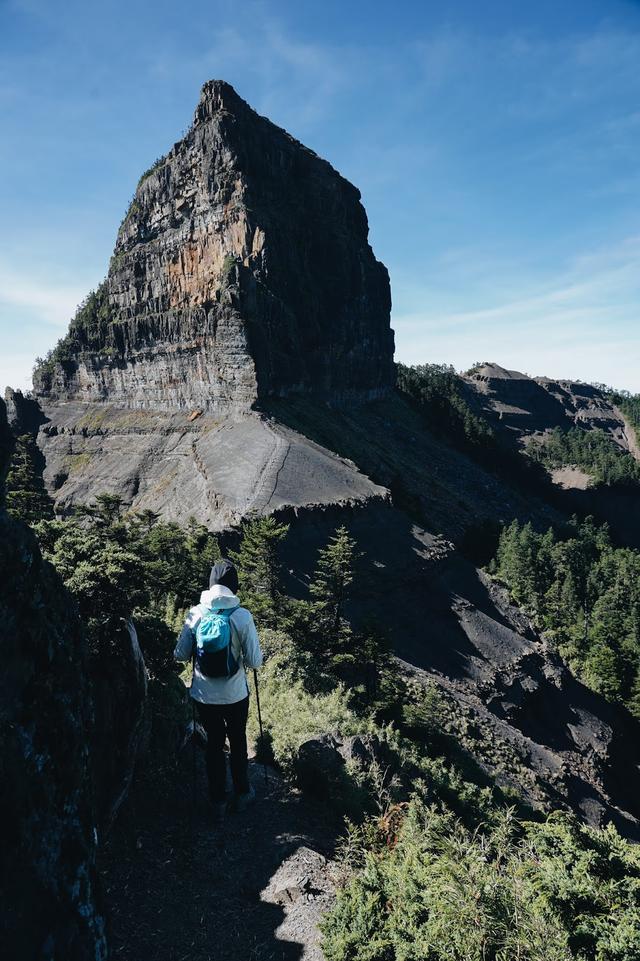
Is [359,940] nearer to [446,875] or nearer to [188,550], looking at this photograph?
[446,875]

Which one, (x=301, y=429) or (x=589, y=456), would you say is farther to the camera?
(x=589, y=456)

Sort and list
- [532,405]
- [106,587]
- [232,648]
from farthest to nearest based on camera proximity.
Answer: [532,405], [106,587], [232,648]

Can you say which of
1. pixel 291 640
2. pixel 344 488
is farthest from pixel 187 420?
pixel 291 640

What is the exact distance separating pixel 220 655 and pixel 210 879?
3.53 m

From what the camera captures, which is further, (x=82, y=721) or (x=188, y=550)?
(x=188, y=550)

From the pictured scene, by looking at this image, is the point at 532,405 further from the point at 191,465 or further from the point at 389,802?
the point at 389,802

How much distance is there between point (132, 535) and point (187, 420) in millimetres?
36528

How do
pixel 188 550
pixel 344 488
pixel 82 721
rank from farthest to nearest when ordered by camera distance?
pixel 344 488
pixel 188 550
pixel 82 721

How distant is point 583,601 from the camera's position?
59.8 m

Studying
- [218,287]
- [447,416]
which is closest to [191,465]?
[218,287]

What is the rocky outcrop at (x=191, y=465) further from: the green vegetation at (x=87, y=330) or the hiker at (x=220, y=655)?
the hiker at (x=220, y=655)

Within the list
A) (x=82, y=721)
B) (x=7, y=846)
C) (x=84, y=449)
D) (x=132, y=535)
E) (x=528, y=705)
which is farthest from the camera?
(x=84, y=449)

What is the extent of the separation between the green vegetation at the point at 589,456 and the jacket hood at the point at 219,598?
383 ft

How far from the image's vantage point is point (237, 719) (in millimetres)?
7867
